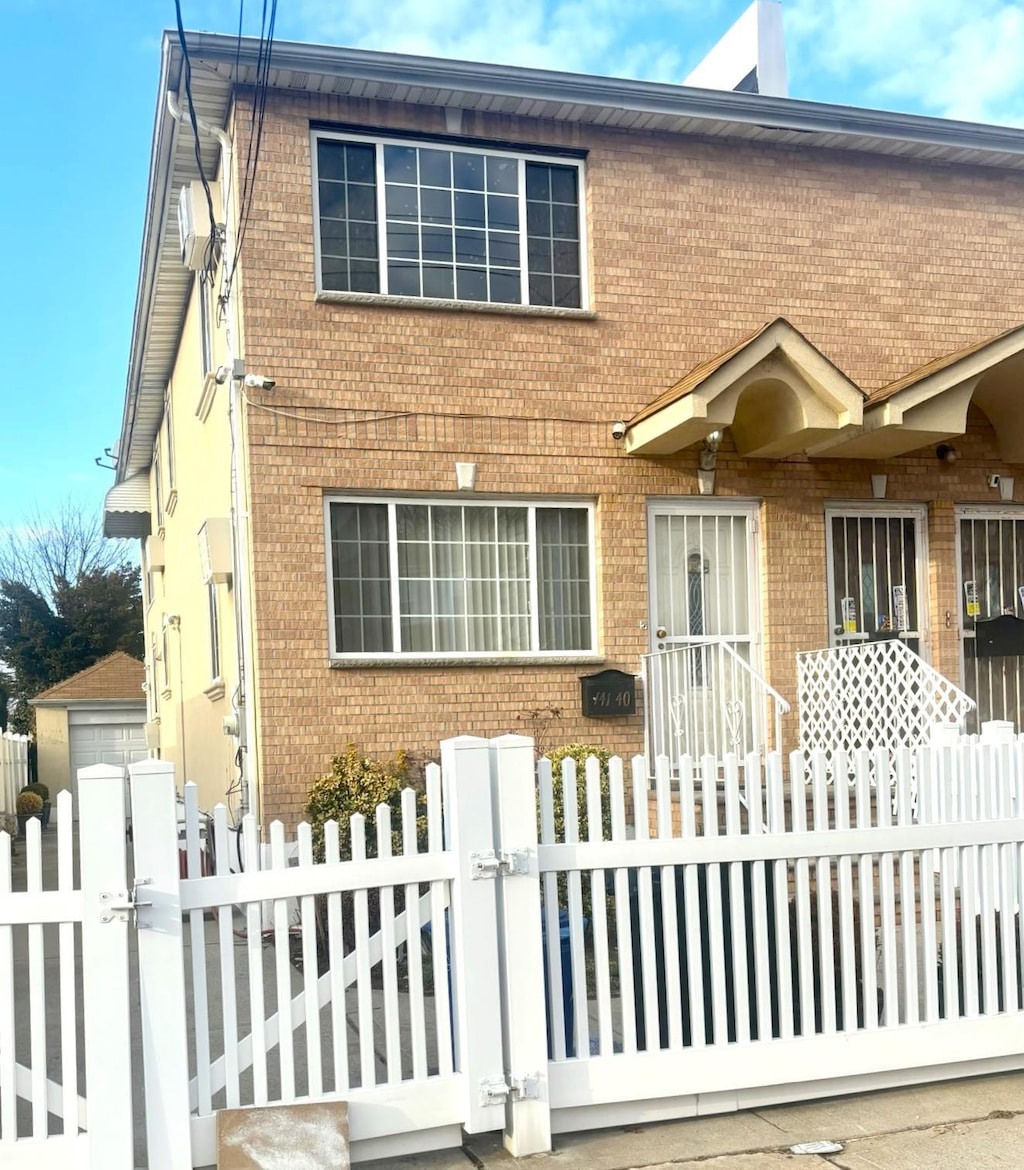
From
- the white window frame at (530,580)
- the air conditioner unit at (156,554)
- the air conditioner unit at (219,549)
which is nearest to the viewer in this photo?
the white window frame at (530,580)

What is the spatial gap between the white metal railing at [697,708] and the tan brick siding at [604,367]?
9.5 inches

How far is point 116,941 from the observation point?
4.25m

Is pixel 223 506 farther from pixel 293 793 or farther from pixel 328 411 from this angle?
pixel 293 793

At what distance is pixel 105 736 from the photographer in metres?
26.5

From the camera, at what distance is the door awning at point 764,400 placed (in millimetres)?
9633

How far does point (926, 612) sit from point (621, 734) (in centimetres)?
316

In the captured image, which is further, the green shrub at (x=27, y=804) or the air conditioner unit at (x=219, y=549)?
the green shrub at (x=27, y=804)

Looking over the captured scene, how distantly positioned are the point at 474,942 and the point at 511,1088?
0.55 m

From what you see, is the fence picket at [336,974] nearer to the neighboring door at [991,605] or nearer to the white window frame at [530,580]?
the white window frame at [530,580]

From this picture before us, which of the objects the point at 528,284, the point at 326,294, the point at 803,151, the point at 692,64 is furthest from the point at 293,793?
the point at 692,64

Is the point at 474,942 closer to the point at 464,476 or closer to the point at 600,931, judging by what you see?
the point at 600,931

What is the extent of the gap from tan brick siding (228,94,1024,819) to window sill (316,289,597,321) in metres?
0.07

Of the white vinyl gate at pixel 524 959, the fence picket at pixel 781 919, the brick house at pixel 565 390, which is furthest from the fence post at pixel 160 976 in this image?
the brick house at pixel 565 390

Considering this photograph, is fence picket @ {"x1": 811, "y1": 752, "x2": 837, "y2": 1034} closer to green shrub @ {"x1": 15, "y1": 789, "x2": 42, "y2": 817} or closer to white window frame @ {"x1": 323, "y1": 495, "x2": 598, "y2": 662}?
white window frame @ {"x1": 323, "y1": 495, "x2": 598, "y2": 662}
